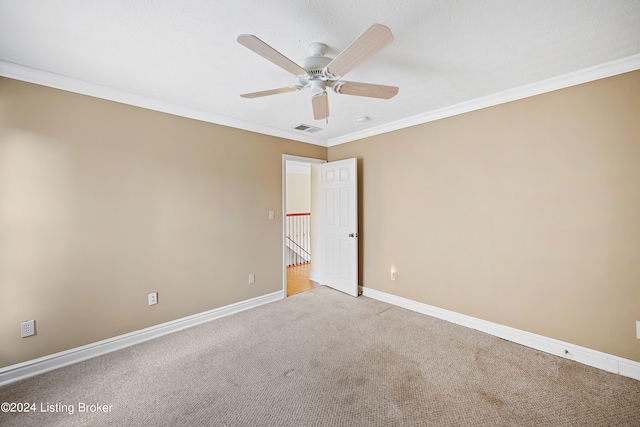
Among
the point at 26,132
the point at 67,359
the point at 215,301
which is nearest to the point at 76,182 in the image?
the point at 26,132

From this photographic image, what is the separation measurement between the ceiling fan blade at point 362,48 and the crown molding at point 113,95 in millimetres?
1997

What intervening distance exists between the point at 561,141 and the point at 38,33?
4.16 m

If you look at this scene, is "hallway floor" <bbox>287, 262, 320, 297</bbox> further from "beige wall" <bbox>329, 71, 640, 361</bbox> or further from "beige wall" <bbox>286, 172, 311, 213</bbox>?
"beige wall" <bbox>286, 172, 311, 213</bbox>

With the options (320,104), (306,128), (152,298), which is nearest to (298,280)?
(152,298)

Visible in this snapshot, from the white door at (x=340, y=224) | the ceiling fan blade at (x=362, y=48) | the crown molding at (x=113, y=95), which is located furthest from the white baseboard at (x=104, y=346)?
the ceiling fan blade at (x=362, y=48)

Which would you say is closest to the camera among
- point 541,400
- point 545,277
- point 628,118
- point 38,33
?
point 38,33

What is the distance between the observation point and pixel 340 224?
4.07 m

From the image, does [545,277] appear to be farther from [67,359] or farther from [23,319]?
[23,319]

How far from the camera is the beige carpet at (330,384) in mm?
1686

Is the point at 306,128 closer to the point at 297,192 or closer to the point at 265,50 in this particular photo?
the point at 265,50

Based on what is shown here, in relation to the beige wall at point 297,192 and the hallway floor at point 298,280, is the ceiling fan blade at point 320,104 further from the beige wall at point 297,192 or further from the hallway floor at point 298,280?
the beige wall at point 297,192

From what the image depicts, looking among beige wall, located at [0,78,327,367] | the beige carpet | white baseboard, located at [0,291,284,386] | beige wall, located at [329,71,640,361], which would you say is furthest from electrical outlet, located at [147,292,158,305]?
beige wall, located at [329,71,640,361]

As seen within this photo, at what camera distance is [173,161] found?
286 centimetres

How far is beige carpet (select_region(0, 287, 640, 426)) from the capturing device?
1.69 m
